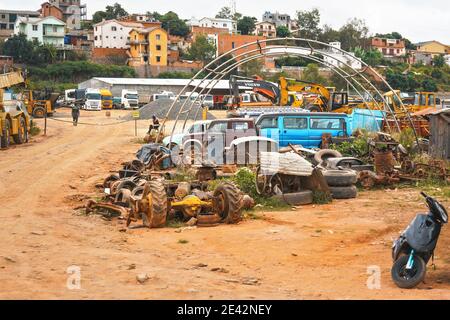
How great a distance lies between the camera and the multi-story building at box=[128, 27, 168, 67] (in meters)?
92.1

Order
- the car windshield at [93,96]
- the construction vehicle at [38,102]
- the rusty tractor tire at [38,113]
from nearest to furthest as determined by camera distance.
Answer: the construction vehicle at [38,102] → the rusty tractor tire at [38,113] → the car windshield at [93,96]

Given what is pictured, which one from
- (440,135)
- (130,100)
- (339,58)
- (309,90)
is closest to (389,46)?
(130,100)

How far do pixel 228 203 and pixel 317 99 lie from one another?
1049 inches

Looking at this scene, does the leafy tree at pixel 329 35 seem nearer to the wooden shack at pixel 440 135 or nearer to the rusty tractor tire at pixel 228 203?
the wooden shack at pixel 440 135

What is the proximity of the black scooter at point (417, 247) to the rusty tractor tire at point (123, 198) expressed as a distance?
669 centimetres

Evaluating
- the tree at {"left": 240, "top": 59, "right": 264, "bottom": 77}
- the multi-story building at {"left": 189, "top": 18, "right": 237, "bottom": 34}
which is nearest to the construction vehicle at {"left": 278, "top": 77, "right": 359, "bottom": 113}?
the tree at {"left": 240, "top": 59, "right": 264, "bottom": 77}

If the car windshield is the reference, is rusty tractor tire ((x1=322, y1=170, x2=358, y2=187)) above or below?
below

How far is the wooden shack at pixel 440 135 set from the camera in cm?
2033

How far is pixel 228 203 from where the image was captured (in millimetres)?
12758

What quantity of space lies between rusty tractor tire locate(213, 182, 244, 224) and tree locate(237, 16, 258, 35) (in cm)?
11414

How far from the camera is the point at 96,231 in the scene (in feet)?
39.9

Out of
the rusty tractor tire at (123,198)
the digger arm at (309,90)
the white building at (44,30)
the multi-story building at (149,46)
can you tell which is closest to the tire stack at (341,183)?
the rusty tractor tire at (123,198)

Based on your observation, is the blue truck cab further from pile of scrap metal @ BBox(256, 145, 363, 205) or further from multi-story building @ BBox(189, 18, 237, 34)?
multi-story building @ BBox(189, 18, 237, 34)
